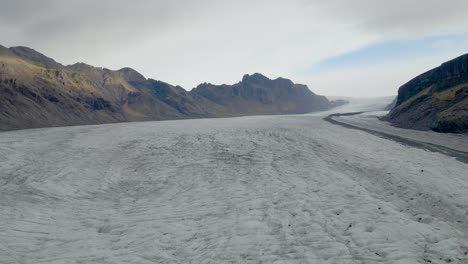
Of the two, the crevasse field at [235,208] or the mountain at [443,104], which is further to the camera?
the mountain at [443,104]

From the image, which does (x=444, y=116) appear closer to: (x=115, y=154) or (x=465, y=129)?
(x=465, y=129)

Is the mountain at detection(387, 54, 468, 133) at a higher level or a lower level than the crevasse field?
higher

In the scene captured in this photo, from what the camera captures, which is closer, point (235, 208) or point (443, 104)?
point (235, 208)

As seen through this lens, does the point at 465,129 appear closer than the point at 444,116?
Yes

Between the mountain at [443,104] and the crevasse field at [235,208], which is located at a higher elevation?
the mountain at [443,104]

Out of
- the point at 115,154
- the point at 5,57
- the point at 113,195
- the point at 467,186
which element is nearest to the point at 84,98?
the point at 5,57
